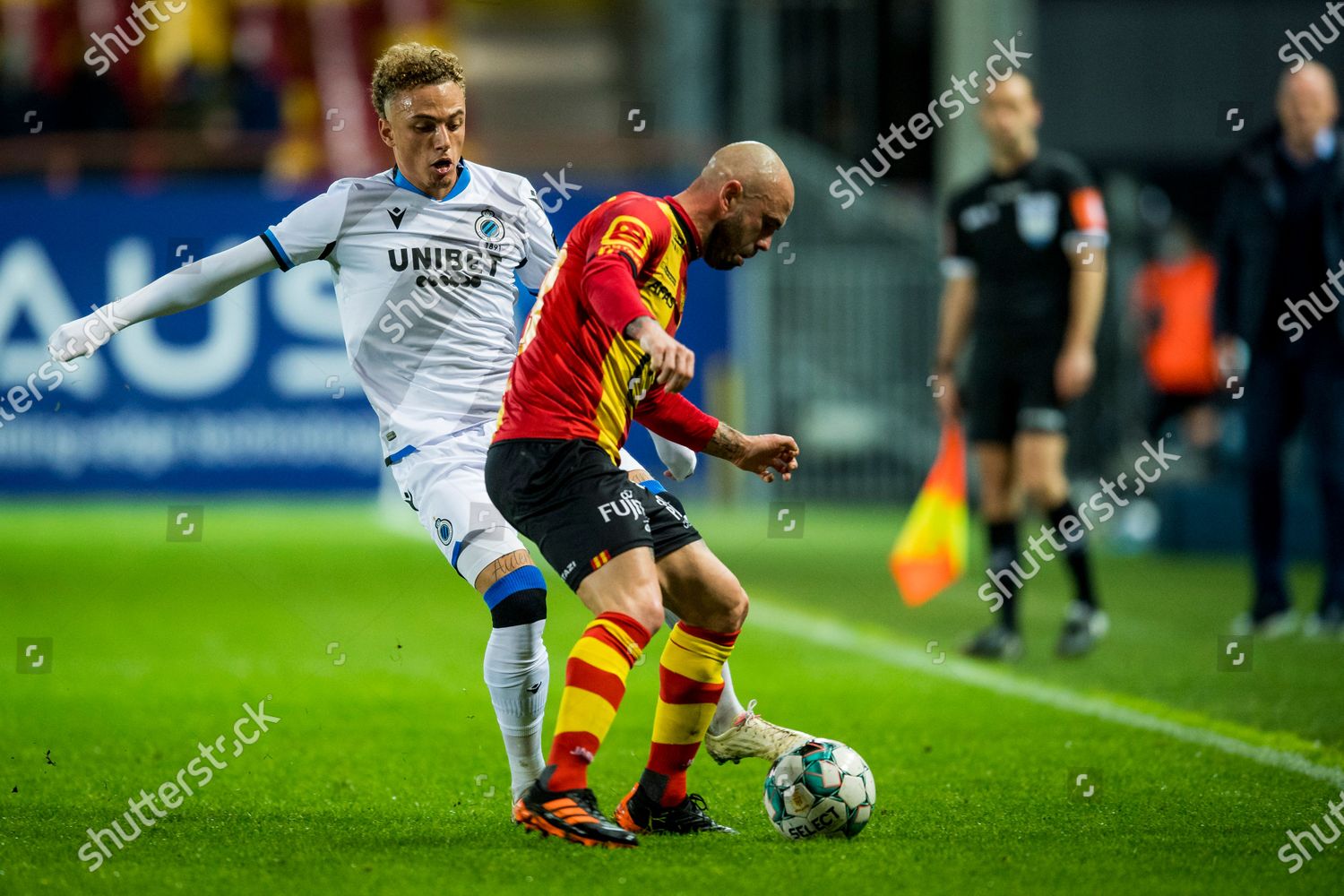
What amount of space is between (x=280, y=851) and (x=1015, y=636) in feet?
15.3

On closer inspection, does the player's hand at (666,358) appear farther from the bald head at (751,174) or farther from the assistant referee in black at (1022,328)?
the assistant referee in black at (1022,328)

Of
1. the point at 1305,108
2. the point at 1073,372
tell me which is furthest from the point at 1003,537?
the point at 1305,108

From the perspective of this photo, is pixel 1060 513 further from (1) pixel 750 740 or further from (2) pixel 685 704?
(2) pixel 685 704

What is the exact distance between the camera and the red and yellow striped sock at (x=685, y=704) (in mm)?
4801

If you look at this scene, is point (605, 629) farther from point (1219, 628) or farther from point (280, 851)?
point (1219, 628)

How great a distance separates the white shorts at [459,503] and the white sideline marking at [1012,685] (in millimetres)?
2568

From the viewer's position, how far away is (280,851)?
14.7 feet
